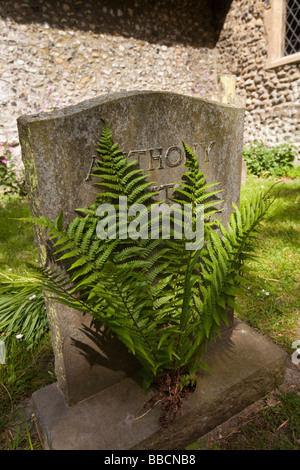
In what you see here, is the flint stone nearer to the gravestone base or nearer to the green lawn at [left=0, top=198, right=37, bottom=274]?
the gravestone base

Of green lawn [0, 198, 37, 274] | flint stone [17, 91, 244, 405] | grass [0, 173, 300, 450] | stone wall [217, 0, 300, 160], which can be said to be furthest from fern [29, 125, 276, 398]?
stone wall [217, 0, 300, 160]

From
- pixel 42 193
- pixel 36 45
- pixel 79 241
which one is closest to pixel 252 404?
Result: pixel 79 241

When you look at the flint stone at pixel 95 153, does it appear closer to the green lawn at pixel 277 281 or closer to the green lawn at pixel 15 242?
the green lawn at pixel 277 281

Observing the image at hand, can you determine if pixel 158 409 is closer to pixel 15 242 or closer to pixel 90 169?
pixel 90 169

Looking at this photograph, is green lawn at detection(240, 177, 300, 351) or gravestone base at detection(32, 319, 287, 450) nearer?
gravestone base at detection(32, 319, 287, 450)

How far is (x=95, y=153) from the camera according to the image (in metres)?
1.58

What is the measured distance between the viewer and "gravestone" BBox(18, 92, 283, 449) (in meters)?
1.49

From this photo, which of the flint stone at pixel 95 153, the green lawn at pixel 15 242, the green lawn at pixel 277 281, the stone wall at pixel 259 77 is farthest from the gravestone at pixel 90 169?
the stone wall at pixel 259 77

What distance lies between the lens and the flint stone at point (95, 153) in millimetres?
1479

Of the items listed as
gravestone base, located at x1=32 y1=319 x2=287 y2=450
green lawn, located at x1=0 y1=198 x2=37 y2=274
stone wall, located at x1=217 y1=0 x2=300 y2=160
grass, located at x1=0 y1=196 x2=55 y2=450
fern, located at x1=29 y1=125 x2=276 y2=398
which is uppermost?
stone wall, located at x1=217 y1=0 x2=300 y2=160

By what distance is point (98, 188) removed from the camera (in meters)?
1.65

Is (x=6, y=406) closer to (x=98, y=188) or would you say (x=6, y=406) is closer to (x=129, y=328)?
(x=129, y=328)

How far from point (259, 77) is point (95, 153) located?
7521 mm

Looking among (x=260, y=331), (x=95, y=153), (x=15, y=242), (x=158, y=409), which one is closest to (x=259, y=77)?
(x=15, y=242)
